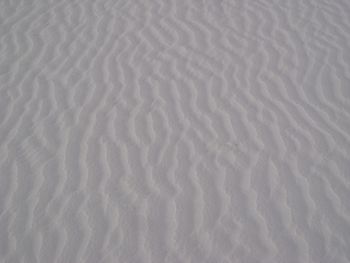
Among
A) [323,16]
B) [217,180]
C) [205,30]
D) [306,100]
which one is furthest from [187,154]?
[323,16]

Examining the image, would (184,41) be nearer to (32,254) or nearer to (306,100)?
(306,100)

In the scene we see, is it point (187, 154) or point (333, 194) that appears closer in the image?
point (333, 194)

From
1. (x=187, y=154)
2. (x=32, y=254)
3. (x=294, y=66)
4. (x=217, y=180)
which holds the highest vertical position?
(x=294, y=66)

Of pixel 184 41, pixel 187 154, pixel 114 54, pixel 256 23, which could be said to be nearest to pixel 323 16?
pixel 256 23

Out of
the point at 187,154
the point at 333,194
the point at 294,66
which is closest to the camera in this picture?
the point at 333,194

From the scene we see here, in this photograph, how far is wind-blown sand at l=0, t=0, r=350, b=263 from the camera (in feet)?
10.5

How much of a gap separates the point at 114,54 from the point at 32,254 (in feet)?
9.36

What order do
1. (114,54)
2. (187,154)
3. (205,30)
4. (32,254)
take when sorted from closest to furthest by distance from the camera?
(32,254) < (187,154) < (114,54) < (205,30)

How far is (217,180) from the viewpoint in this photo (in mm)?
3613

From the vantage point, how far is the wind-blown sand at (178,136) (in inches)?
126

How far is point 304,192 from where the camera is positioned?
3461mm

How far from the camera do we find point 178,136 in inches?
160

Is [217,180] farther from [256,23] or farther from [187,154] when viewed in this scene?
[256,23]

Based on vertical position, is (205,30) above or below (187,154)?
above
